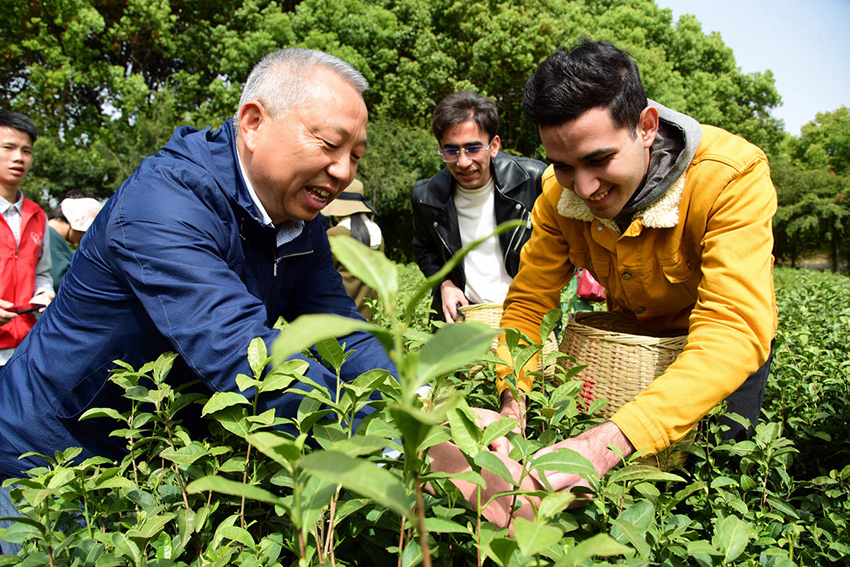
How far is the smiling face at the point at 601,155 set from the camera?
2043mm

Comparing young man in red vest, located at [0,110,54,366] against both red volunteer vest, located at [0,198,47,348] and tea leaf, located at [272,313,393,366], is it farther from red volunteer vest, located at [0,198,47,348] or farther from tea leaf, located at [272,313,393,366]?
tea leaf, located at [272,313,393,366]

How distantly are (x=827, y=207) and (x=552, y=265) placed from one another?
33.1m

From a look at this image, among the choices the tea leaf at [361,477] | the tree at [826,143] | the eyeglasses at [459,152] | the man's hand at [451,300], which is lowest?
the man's hand at [451,300]

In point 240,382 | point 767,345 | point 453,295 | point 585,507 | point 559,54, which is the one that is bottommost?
point 453,295

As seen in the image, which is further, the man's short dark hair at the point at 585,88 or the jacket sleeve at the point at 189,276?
the man's short dark hair at the point at 585,88

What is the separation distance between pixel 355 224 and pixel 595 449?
4.58 metres

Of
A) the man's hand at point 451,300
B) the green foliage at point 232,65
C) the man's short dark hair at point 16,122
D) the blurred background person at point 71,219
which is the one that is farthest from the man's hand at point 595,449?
the green foliage at point 232,65

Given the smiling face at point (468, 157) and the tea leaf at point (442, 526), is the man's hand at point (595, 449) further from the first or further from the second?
the smiling face at point (468, 157)

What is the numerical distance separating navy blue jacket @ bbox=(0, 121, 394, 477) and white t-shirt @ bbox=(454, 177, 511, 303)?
2364mm

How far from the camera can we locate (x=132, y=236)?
166 centimetres

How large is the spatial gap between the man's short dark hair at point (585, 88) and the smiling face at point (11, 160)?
387cm

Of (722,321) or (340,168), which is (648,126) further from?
(340,168)

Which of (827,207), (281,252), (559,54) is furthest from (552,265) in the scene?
(827,207)

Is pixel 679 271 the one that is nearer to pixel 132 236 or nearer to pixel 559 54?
pixel 559 54
